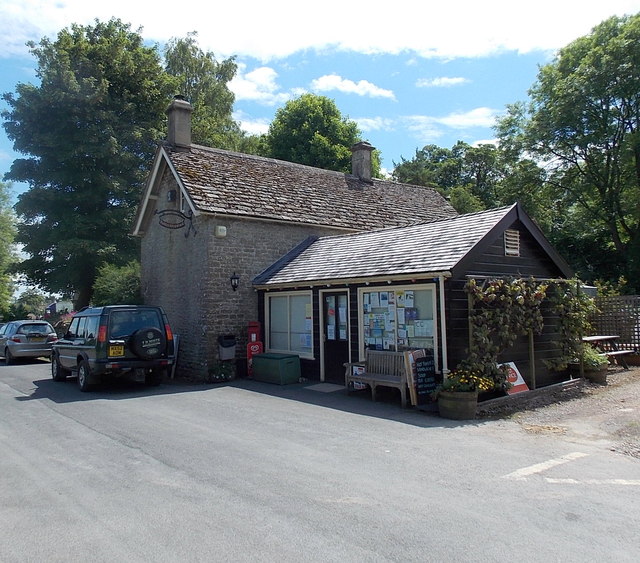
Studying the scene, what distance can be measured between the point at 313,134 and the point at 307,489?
3358 cm

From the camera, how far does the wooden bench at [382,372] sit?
9820mm

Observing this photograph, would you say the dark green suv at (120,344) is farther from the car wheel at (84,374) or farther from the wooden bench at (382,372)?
the wooden bench at (382,372)

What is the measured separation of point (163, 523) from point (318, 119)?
3524cm

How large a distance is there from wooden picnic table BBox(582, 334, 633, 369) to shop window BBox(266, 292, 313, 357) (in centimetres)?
706

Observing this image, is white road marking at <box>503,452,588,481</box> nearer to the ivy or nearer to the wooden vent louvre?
the ivy

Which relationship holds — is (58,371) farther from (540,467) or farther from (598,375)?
(598,375)

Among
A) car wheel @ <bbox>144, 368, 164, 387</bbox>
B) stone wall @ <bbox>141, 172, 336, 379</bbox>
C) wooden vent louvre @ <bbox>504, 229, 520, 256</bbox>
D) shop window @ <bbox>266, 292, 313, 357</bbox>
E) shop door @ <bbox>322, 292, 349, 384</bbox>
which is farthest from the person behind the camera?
stone wall @ <bbox>141, 172, 336, 379</bbox>

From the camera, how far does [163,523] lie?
4457 mm

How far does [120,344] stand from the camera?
1170 cm

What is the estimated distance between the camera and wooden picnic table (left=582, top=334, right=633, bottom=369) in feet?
45.2

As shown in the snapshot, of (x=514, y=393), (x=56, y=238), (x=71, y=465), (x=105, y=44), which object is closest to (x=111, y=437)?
(x=71, y=465)

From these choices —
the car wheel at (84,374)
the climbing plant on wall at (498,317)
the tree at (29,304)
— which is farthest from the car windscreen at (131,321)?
the tree at (29,304)

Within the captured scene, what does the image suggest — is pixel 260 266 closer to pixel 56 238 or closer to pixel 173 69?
pixel 56 238

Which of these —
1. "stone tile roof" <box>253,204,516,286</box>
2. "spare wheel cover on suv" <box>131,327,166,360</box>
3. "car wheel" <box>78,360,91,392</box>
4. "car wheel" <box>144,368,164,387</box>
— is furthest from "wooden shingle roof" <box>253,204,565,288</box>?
"car wheel" <box>78,360,91,392</box>
